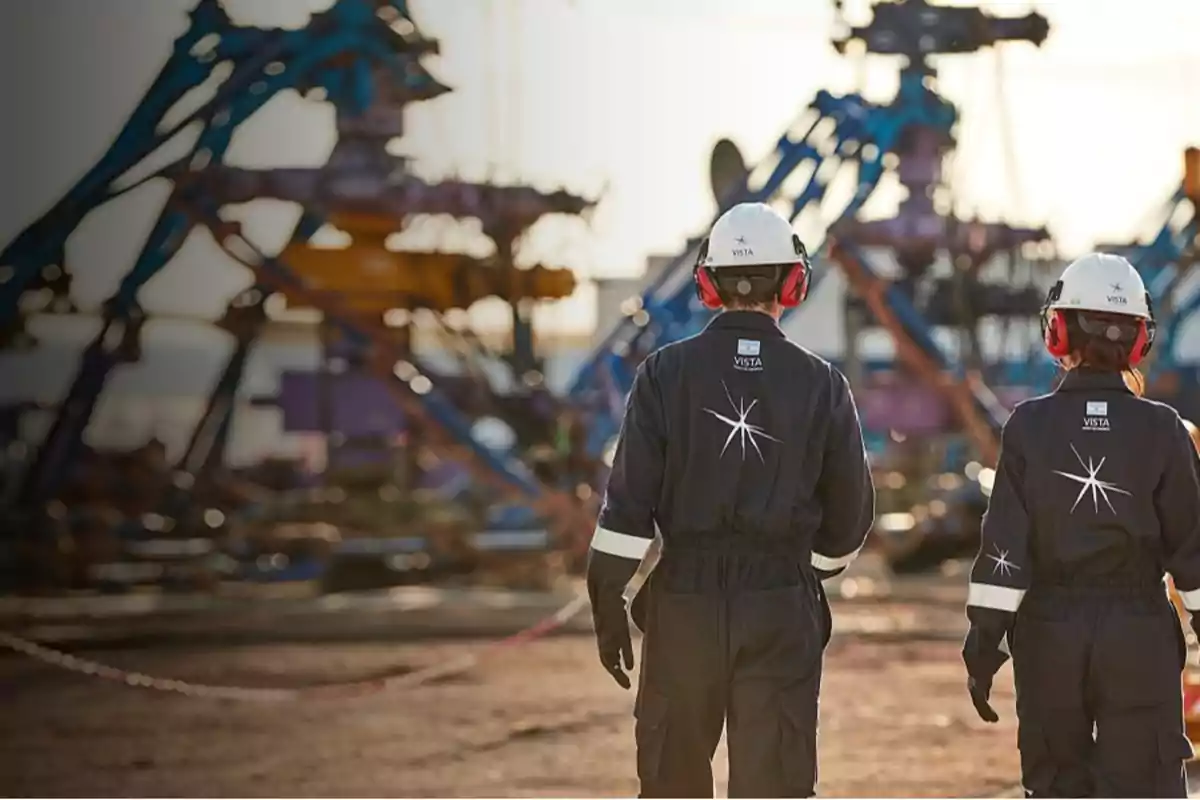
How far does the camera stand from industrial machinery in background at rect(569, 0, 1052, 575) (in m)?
13.8

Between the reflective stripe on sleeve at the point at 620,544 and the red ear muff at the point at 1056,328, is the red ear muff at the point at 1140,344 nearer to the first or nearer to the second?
the red ear muff at the point at 1056,328

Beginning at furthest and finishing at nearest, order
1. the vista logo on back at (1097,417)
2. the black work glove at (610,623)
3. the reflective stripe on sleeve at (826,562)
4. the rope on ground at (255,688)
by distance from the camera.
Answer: the rope on ground at (255,688)
the vista logo on back at (1097,417)
the reflective stripe on sleeve at (826,562)
the black work glove at (610,623)

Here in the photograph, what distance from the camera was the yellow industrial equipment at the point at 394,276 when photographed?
1398 centimetres

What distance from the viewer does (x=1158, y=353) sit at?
1677 centimetres

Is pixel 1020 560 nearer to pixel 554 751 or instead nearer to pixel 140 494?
pixel 554 751

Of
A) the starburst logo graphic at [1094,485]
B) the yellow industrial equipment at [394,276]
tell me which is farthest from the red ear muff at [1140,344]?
the yellow industrial equipment at [394,276]

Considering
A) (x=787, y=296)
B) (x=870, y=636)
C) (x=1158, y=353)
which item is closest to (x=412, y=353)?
(x=870, y=636)

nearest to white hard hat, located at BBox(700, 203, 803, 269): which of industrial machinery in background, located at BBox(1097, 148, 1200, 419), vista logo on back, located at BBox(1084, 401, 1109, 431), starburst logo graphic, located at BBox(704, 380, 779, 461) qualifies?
starburst logo graphic, located at BBox(704, 380, 779, 461)

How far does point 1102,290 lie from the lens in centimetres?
420

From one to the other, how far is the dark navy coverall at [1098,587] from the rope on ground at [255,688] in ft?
19.2

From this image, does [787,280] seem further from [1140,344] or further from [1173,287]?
[1173,287]

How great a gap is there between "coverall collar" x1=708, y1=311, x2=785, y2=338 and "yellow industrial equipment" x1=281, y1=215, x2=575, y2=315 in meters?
9.97

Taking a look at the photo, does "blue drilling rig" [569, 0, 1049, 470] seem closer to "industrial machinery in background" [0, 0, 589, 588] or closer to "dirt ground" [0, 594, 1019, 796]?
"industrial machinery in background" [0, 0, 589, 588]

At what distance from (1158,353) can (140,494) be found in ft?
28.4
